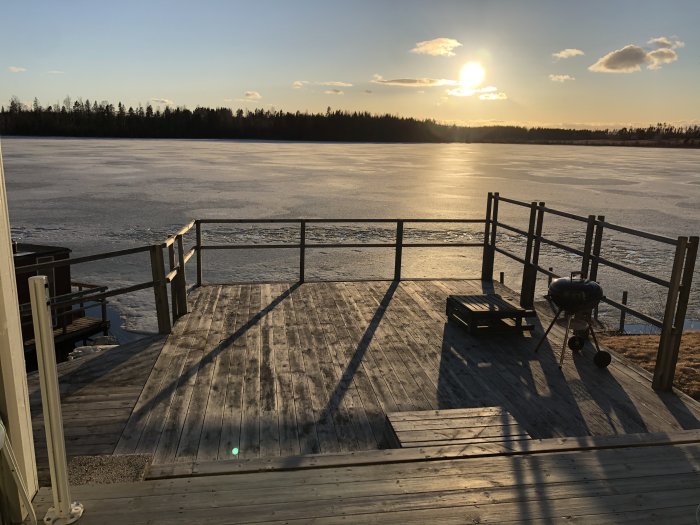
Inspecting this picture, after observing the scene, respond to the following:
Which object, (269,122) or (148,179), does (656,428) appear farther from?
(269,122)

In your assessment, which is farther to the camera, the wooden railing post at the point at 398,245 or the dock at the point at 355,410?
the wooden railing post at the point at 398,245

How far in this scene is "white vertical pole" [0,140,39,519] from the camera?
231 cm

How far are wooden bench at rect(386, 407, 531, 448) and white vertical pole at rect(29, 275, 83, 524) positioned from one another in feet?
6.22

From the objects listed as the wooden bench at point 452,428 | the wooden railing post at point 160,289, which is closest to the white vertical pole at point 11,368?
the wooden bench at point 452,428

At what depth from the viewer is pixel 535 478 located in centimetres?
298

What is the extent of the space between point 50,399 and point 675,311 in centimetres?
498

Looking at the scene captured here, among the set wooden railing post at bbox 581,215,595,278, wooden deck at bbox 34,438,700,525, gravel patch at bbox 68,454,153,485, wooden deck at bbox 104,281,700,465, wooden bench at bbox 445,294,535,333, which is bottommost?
wooden deck at bbox 104,281,700,465

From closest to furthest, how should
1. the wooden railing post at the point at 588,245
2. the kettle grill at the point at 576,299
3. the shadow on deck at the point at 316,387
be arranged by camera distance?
the shadow on deck at the point at 316,387, the kettle grill at the point at 576,299, the wooden railing post at the point at 588,245

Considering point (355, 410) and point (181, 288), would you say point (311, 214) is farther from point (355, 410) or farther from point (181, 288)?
point (355, 410)

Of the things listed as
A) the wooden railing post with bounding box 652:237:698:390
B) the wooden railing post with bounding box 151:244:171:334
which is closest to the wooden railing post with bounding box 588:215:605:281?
the wooden railing post with bounding box 652:237:698:390

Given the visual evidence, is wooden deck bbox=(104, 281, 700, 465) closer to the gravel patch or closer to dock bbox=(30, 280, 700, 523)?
dock bbox=(30, 280, 700, 523)

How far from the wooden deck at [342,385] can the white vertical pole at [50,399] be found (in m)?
0.75

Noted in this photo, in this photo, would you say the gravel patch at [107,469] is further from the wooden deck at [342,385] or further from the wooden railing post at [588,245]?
the wooden railing post at [588,245]

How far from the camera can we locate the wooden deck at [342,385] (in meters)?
3.99
